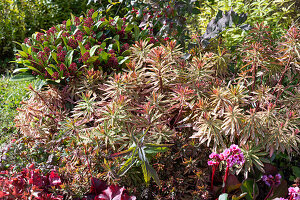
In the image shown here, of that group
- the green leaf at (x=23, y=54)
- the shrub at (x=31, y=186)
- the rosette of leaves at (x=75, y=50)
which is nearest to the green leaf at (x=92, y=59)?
the rosette of leaves at (x=75, y=50)

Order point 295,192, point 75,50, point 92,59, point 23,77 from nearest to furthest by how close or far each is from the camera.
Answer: point 295,192, point 92,59, point 23,77, point 75,50

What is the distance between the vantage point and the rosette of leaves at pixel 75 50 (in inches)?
120

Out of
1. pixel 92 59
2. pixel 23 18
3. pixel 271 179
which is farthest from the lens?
pixel 23 18

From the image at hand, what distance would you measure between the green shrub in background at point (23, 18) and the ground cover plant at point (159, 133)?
333cm

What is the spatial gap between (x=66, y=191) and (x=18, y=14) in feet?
17.3

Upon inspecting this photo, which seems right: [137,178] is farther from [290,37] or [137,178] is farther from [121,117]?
[290,37]

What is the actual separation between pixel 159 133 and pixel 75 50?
1.65 metres

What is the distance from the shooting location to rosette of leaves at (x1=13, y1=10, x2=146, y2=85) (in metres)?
3.05

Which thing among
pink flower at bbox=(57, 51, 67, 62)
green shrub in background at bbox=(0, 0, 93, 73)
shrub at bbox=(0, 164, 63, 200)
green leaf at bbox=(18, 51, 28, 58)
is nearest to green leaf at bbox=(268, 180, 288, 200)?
shrub at bbox=(0, 164, 63, 200)

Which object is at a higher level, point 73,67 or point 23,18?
point 23,18

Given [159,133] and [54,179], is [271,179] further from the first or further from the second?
[54,179]

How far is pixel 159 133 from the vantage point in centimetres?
228

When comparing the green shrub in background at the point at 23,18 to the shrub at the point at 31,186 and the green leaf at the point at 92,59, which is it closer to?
the green leaf at the point at 92,59

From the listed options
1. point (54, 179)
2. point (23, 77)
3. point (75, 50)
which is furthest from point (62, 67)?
point (54, 179)
